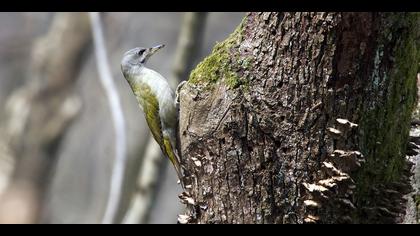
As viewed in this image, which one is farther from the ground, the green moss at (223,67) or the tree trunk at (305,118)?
the green moss at (223,67)

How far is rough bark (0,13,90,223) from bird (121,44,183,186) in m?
2.73

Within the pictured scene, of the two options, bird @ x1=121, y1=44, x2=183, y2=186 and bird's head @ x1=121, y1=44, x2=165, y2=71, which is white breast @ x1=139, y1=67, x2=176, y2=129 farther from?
bird's head @ x1=121, y1=44, x2=165, y2=71

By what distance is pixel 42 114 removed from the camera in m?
7.46

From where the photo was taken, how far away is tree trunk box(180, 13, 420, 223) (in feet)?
8.70

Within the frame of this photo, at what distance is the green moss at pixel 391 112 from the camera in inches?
105

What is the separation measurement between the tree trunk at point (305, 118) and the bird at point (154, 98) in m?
0.95

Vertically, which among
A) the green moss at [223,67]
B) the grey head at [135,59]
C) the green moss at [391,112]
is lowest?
the green moss at [391,112]

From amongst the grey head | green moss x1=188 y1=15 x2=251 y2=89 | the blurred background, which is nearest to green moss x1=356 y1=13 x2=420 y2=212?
green moss x1=188 y1=15 x2=251 y2=89

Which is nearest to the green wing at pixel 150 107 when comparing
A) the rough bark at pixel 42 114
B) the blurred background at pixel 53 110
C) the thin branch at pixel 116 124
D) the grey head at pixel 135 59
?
the grey head at pixel 135 59

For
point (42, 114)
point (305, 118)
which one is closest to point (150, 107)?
point (305, 118)

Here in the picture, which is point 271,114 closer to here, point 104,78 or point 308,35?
point 308,35

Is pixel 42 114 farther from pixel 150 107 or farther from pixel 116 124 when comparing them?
pixel 150 107

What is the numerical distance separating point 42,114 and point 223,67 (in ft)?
16.2

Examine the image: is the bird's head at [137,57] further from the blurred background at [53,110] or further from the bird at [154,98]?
the blurred background at [53,110]
